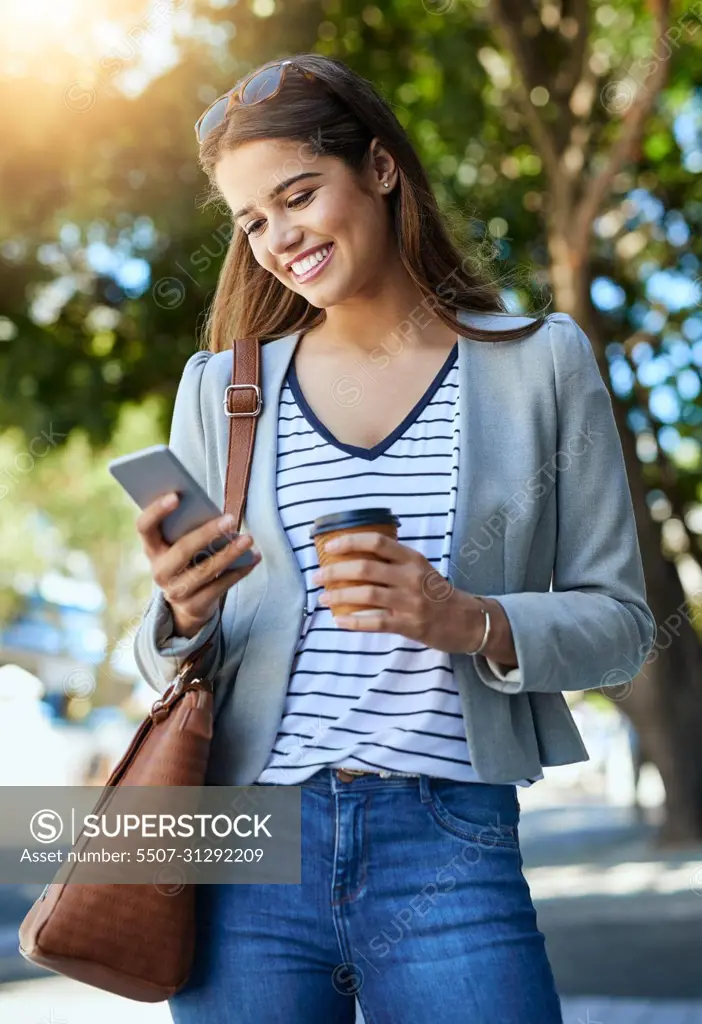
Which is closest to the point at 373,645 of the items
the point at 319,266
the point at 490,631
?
the point at 490,631

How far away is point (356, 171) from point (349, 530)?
798 mm

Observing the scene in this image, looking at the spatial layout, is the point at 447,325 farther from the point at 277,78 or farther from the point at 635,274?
the point at 635,274

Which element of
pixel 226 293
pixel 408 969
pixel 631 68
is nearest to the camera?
pixel 408 969

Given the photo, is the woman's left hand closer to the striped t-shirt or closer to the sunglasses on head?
the striped t-shirt

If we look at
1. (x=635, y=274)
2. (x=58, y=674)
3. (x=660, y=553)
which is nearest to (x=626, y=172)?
(x=635, y=274)

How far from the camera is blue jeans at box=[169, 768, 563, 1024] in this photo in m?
1.71

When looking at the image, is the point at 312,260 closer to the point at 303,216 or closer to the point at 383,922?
the point at 303,216

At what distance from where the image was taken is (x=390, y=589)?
1.61m

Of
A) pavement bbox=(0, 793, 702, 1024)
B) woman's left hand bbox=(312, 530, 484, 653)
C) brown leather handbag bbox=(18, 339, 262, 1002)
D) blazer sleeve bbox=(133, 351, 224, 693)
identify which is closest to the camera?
woman's left hand bbox=(312, 530, 484, 653)

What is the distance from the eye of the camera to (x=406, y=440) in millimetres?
1975

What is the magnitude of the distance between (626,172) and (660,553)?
314 centimetres

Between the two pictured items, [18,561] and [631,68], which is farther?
[18,561]

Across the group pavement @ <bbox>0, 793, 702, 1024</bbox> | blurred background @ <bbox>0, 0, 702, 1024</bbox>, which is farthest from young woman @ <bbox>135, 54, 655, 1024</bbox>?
blurred background @ <bbox>0, 0, 702, 1024</bbox>

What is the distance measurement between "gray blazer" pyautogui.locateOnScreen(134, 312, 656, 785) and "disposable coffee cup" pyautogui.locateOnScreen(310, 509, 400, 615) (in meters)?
0.22
